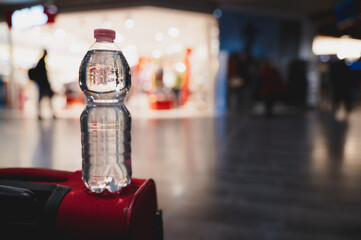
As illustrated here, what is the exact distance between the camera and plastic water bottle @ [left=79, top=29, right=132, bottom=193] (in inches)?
47.4

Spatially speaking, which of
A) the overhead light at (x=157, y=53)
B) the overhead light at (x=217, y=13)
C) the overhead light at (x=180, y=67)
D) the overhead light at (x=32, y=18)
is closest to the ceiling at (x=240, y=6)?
the overhead light at (x=217, y=13)

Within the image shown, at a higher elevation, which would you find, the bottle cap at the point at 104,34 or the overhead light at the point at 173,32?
the overhead light at the point at 173,32

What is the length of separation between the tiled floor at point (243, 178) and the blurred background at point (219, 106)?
0.01 meters

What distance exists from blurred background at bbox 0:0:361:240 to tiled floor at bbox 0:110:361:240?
0.5 inches

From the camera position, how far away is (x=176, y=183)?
2.58m

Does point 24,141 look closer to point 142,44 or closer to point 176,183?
point 176,183

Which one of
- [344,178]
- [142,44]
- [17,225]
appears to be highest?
[142,44]

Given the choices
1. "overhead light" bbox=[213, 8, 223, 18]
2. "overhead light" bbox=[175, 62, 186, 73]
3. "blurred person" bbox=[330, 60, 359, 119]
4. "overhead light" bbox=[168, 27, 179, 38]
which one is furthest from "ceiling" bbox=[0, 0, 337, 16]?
"overhead light" bbox=[175, 62, 186, 73]

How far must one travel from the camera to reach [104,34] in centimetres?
101

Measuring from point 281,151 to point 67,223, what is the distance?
11.9 ft

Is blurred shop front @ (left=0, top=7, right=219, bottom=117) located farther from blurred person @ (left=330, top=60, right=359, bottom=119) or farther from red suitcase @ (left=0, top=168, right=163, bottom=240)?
red suitcase @ (left=0, top=168, right=163, bottom=240)

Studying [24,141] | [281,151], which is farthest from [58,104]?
[281,151]

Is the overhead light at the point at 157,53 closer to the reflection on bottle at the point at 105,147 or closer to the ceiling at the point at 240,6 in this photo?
the ceiling at the point at 240,6

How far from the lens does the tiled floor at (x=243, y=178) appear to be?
1.75 meters
